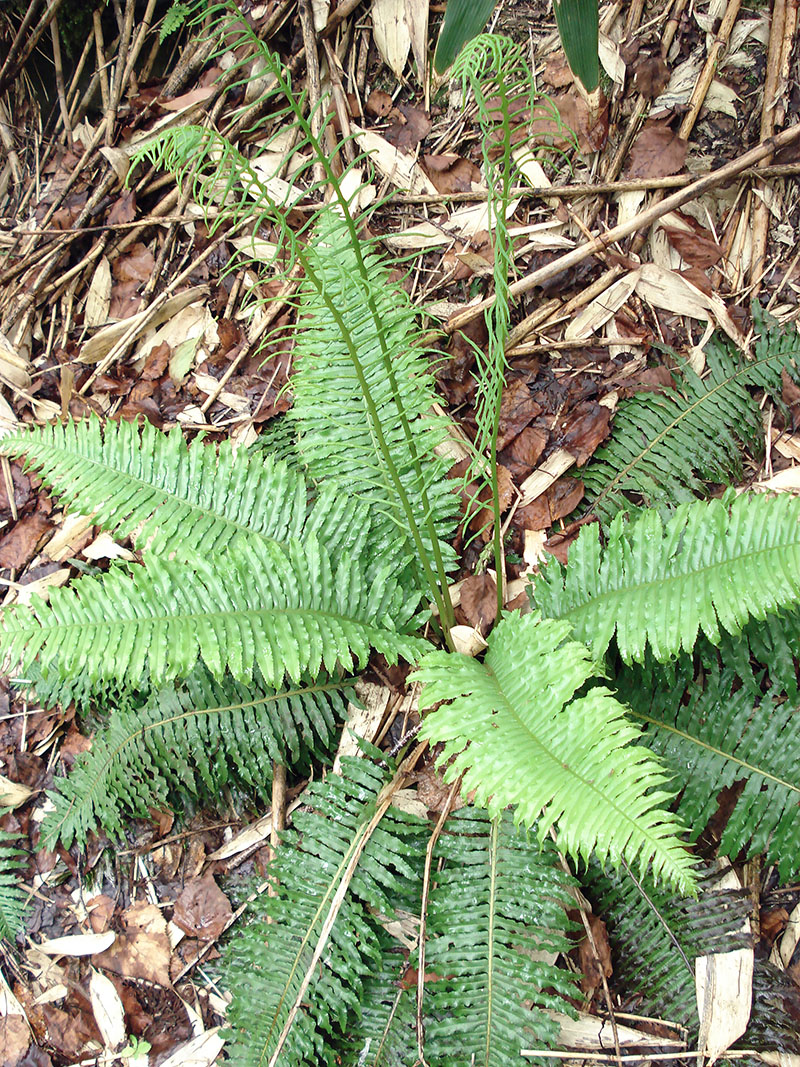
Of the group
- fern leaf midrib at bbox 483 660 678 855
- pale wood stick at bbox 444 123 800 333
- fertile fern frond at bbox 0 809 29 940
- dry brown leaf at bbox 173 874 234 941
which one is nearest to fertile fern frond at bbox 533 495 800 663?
fern leaf midrib at bbox 483 660 678 855

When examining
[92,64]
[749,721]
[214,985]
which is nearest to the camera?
[749,721]

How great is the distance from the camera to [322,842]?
6.92 feet

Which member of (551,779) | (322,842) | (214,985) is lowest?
(214,985)

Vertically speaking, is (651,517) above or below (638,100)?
below

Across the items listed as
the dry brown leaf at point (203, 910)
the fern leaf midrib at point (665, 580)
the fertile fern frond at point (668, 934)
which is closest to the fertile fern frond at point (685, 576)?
the fern leaf midrib at point (665, 580)

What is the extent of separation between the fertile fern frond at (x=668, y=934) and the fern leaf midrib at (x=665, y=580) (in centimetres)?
70

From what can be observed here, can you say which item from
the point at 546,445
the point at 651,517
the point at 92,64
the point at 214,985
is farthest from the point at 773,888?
the point at 92,64

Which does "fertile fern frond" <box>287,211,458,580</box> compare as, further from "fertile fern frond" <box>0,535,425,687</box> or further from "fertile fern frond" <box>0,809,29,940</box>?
"fertile fern frond" <box>0,809,29,940</box>

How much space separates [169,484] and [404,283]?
1.27 m

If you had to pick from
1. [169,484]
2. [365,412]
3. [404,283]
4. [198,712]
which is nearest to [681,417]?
[365,412]

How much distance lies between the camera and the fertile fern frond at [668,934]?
1953 mm

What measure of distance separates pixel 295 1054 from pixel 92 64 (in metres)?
4.13

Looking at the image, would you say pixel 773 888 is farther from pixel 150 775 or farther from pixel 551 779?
pixel 150 775

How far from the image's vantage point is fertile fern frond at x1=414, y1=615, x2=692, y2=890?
4.73 ft
